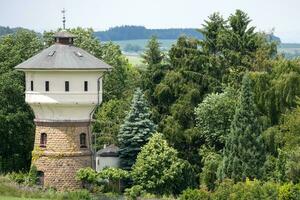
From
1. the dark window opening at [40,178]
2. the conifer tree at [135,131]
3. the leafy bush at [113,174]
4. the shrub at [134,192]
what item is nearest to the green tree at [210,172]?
the conifer tree at [135,131]

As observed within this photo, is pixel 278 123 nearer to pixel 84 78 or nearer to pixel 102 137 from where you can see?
pixel 84 78

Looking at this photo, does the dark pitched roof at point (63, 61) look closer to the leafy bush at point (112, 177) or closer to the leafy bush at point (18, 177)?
the leafy bush at point (112, 177)

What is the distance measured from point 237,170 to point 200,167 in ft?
30.5

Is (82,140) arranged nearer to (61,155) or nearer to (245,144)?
(61,155)

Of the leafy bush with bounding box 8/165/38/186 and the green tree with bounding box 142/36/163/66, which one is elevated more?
the green tree with bounding box 142/36/163/66

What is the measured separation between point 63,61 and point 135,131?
5636 millimetres

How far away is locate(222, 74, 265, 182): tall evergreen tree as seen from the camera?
46531 millimetres

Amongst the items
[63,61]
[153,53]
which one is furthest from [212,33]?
[63,61]

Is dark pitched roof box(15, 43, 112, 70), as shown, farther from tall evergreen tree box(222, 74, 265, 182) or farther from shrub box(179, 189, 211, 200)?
shrub box(179, 189, 211, 200)

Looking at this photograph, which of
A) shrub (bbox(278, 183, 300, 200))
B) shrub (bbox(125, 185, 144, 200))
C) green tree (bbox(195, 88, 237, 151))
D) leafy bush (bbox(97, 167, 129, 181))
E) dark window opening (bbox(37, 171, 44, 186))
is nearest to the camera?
shrub (bbox(278, 183, 300, 200))

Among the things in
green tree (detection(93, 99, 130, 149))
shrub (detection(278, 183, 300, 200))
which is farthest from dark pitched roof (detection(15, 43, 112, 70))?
shrub (detection(278, 183, 300, 200))

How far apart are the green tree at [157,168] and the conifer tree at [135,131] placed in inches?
54.6

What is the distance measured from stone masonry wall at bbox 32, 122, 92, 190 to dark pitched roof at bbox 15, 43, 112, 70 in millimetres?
2959

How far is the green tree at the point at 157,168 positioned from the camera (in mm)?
48938
